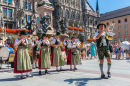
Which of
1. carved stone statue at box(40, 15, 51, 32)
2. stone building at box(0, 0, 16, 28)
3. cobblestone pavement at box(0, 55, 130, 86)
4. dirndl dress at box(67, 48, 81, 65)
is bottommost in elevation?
cobblestone pavement at box(0, 55, 130, 86)

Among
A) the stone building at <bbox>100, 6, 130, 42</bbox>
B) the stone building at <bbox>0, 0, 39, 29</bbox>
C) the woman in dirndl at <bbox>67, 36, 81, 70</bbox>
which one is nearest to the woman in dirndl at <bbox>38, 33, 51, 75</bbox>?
the woman in dirndl at <bbox>67, 36, 81, 70</bbox>

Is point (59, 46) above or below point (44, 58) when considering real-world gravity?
above

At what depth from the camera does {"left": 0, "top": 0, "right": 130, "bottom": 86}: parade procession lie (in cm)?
494

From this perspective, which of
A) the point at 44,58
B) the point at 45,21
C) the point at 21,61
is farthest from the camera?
the point at 45,21

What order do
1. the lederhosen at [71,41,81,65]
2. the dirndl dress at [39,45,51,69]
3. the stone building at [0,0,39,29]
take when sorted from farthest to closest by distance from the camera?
the stone building at [0,0,39,29] < the lederhosen at [71,41,81,65] < the dirndl dress at [39,45,51,69]

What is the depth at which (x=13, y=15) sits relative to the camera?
1352 inches

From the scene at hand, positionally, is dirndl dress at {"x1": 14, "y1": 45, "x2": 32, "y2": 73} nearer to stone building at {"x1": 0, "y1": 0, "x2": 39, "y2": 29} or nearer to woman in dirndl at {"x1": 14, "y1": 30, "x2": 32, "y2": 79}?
woman in dirndl at {"x1": 14, "y1": 30, "x2": 32, "y2": 79}

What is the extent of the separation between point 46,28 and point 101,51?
9112 mm

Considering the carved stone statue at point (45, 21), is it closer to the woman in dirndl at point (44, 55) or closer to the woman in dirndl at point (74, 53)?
the woman in dirndl at point (74, 53)

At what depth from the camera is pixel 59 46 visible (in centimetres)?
653

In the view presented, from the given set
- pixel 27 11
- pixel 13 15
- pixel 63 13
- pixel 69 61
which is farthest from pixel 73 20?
pixel 69 61

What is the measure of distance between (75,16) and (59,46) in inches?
1839

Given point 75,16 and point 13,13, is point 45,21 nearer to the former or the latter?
point 13,13

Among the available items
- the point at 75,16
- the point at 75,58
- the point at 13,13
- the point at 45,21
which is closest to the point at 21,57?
the point at 75,58
